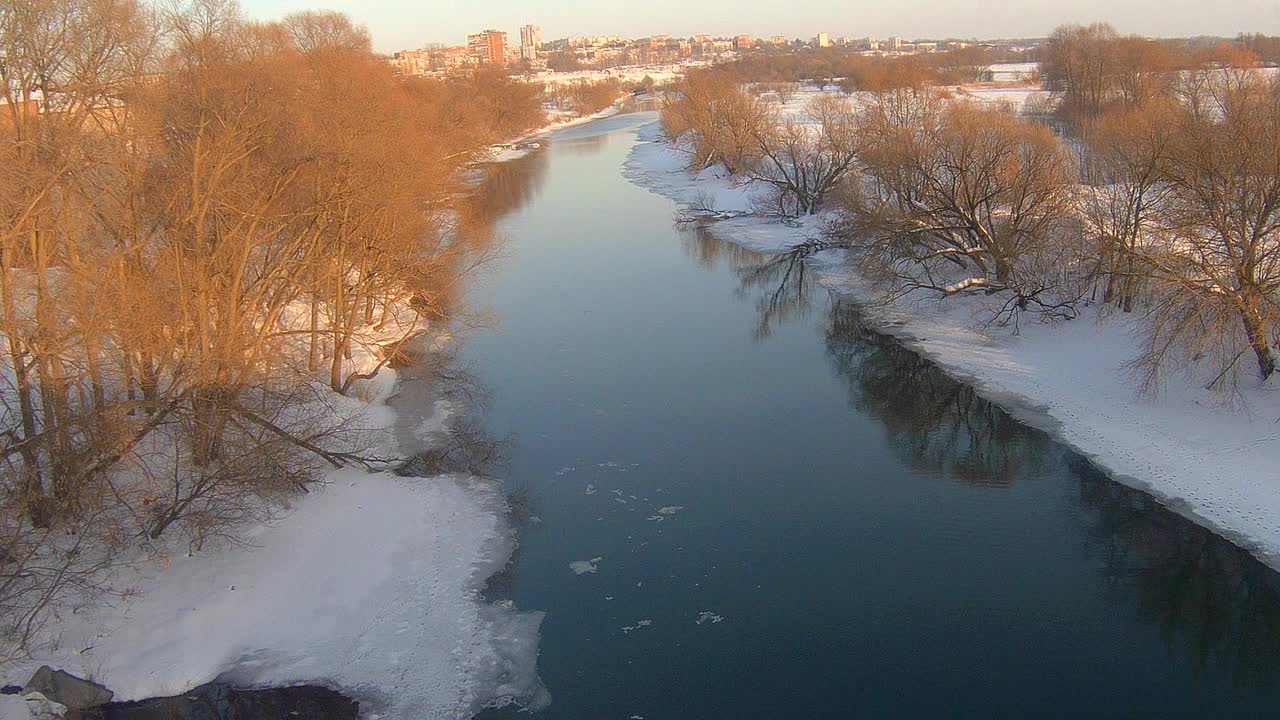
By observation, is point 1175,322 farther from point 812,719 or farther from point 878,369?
point 812,719

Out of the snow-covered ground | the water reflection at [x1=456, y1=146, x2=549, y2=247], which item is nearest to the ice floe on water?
the snow-covered ground

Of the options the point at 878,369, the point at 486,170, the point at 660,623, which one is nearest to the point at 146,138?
the point at 660,623

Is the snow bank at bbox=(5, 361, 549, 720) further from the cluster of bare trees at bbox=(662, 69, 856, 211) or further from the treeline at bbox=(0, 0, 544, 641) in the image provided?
the cluster of bare trees at bbox=(662, 69, 856, 211)

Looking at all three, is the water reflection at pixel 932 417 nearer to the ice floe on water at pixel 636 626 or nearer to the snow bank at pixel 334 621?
the ice floe on water at pixel 636 626

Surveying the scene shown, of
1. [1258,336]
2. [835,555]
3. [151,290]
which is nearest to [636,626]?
[835,555]

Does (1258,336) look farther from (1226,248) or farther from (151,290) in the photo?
(151,290)
